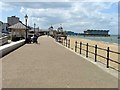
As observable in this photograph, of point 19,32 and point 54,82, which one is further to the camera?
point 19,32

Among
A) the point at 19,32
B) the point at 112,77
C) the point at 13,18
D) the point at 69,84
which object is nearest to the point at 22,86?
the point at 69,84

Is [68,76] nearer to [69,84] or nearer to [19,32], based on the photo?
[69,84]

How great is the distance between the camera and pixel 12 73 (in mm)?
11492

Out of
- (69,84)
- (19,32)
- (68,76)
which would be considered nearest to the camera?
(69,84)

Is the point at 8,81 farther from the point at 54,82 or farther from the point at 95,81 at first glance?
the point at 95,81

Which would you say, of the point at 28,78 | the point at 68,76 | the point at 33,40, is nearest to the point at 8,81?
the point at 28,78

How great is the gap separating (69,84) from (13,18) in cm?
13396

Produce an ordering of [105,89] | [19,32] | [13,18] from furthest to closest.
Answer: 1. [13,18]
2. [19,32]
3. [105,89]

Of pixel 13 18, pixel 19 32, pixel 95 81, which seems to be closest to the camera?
pixel 95 81

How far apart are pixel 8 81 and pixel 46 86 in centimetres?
158

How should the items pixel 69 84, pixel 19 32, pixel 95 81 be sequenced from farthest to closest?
pixel 19 32
pixel 95 81
pixel 69 84

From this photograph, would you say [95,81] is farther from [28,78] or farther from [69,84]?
[28,78]

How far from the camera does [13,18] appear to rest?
140250mm

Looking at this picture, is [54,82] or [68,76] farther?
[68,76]
